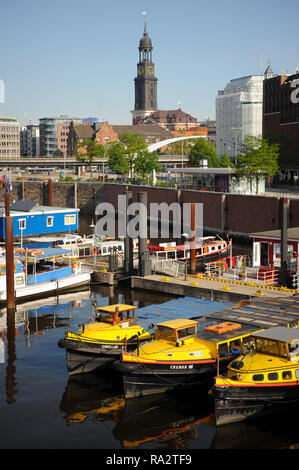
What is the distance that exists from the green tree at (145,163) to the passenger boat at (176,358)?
4052 inches

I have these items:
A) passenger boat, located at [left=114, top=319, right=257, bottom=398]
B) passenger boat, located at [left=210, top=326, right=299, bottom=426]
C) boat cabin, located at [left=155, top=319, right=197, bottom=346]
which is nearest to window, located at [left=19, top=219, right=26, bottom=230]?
boat cabin, located at [left=155, top=319, right=197, bottom=346]

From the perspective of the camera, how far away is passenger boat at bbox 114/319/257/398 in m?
25.8

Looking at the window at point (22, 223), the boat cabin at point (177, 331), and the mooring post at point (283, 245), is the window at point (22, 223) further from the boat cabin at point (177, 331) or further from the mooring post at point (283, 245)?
the boat cabin at point (177, 331)

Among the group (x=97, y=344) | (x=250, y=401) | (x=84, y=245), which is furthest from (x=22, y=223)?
(x=250, y=401)

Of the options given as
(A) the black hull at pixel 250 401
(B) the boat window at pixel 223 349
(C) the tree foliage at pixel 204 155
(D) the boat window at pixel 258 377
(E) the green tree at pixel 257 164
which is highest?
(C) the tree foliage at pixel 204 155

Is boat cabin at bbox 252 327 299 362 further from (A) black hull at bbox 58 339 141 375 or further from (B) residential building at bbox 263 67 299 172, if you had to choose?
(B) residential building at bbox 263 67 299 172

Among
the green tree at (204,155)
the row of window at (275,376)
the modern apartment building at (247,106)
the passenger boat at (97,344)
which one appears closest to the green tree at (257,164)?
the green tree at (204,155)

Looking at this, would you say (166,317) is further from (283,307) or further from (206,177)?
(206,177)

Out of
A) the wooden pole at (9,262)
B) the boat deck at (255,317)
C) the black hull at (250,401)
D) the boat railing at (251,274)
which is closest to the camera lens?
the black hull at (250,401)

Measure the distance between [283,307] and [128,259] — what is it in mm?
18798

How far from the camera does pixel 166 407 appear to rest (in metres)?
25.9

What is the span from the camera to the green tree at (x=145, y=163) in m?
130
